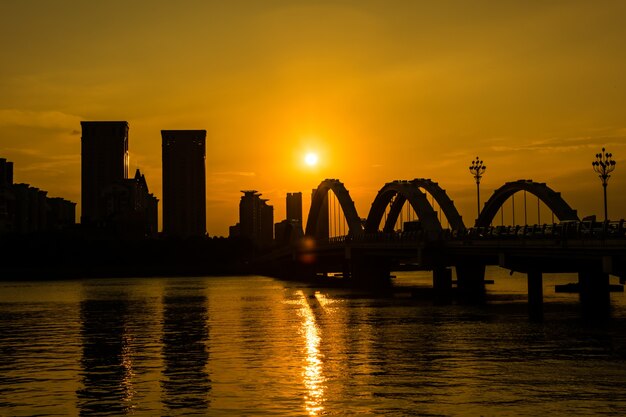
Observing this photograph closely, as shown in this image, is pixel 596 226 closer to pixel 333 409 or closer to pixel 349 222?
pixel 333 409

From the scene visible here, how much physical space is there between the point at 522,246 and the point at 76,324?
33158mm

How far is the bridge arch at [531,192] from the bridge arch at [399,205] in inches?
224

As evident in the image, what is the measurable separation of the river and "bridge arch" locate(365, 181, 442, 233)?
38.7m

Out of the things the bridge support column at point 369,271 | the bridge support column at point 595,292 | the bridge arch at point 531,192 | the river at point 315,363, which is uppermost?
the bridge arch at point 531,192

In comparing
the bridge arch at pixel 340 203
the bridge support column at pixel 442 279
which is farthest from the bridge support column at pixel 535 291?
the bridge arch at pixel 340 203

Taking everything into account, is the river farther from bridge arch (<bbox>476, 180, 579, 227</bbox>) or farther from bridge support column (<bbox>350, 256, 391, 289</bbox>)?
bridge support column (<bbox>350, 256, 391, 289</bbox>)

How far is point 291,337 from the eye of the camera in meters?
62.4

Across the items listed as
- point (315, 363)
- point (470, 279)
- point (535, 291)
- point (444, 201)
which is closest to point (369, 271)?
point (444, 201)

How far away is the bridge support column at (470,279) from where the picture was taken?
358 feet

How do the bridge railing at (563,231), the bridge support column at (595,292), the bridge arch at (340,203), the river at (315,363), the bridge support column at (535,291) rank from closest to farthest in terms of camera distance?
the river at (315,363), the bridge railing at (563,231), the bridge support column at (595,292), the bridge support column at (535,291), the bridge arch at (340,203)

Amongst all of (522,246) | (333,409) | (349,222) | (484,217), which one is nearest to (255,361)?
(333,409)

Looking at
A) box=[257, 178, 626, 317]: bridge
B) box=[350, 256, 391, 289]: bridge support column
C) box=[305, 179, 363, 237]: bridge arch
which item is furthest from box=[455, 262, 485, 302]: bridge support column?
box=[305, 179, 363, 237]: bridge arch

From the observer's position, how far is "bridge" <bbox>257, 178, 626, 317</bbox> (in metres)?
69.8

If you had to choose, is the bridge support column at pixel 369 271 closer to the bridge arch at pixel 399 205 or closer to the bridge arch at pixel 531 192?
the bridge arch at pixel 399 205
